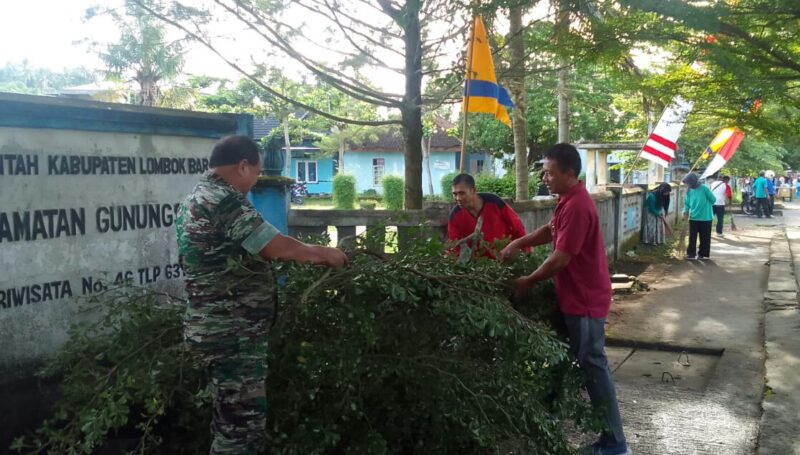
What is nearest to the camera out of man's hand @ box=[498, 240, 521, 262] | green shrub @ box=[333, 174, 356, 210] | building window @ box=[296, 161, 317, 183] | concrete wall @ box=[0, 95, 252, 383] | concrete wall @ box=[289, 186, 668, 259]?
concrete wall @ box=[0, 95, 252, 383]

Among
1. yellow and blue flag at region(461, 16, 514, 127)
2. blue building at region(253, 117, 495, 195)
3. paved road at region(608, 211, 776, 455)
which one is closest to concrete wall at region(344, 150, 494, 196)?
blue building at region(253, 117, 495, 195)

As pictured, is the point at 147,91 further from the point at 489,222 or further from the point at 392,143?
the point at 489,222

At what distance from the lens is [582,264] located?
12.6 ft

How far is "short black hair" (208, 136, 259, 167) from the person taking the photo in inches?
118

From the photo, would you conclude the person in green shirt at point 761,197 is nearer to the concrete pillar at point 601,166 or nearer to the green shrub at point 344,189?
the concrete pillar at point 601,166

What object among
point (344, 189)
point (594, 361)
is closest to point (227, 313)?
point (594, 361)

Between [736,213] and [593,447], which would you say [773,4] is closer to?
[593,447]

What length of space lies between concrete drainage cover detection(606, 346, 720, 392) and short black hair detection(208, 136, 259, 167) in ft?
12.6

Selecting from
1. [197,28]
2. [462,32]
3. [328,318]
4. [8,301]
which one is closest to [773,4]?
[462,32]

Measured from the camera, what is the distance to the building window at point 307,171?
43.2 metres

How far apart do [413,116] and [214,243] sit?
3998 mm

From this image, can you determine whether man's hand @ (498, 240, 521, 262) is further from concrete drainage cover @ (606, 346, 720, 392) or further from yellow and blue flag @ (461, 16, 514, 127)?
yellow and blue flag @ (461, 16, 514, 127)

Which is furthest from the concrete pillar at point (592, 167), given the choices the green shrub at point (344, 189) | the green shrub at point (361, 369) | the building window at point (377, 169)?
the building window at point (377, 169)

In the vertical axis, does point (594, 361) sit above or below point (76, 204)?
below
